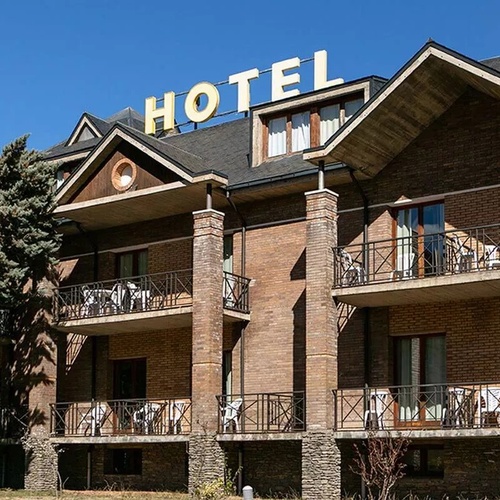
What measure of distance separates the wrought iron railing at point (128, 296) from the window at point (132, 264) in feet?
2.12

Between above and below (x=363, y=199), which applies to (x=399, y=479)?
below

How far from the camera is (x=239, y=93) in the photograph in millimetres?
35656

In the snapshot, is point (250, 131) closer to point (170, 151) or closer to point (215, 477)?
point (170, 151)

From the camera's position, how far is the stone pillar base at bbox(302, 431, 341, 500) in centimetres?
2492

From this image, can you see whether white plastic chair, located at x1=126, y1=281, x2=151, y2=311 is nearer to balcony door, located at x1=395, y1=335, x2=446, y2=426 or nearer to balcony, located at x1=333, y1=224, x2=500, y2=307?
balcony, located at x1=333, y1=224, x2=500, y2=307

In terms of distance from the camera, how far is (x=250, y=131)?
31.3 meters

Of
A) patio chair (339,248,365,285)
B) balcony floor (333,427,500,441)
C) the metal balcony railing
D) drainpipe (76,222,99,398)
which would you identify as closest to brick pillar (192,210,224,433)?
the metal balcony railing

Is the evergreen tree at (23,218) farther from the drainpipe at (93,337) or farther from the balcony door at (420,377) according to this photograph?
the balcony door at (420,377)

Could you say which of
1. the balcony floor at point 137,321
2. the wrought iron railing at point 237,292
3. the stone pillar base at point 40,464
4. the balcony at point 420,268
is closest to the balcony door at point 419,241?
the balcony at point 420,268

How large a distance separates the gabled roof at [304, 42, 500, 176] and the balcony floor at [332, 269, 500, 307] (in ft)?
11.0

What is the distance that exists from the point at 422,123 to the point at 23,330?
13.3 meters

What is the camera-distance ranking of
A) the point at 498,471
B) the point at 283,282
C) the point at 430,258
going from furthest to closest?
the point at 283,282 < the point at 430,258 < the point at 498,471

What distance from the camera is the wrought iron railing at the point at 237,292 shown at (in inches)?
1152

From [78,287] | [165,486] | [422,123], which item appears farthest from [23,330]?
[422,123]
